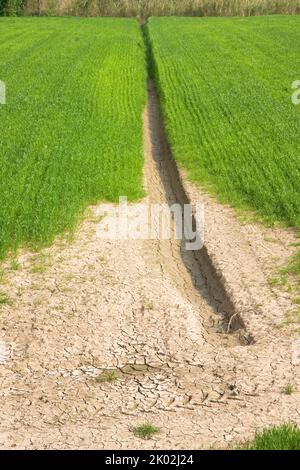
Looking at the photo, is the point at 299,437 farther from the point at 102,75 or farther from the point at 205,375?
the point at 102,75

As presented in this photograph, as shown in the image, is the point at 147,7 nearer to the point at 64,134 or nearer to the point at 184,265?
the point at 64,134

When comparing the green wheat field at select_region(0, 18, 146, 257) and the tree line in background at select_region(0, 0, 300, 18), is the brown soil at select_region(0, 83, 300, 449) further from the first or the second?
the tree line in background at select_region(0, 0, 300, 18)

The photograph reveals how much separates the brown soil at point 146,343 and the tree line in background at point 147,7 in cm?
4039

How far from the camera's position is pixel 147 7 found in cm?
5022

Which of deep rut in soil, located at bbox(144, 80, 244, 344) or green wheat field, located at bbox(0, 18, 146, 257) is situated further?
green wheat field, located at bbox(0, 18, 146, 257)

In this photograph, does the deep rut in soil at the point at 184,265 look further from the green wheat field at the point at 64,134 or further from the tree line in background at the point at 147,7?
the tree line in background at the point at 147,7

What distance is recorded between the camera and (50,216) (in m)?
11.6

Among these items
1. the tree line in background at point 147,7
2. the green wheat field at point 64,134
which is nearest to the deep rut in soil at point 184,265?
the green wheat field at point 64,134

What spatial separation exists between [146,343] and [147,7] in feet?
148

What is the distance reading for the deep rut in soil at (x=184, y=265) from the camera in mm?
9211

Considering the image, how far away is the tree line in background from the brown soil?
40389 millimetres

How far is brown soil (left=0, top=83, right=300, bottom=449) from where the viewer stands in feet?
22.5

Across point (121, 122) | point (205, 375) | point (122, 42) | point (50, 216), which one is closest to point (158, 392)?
point (205, 375)

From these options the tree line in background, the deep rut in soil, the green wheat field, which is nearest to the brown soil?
the deep rut in soil
